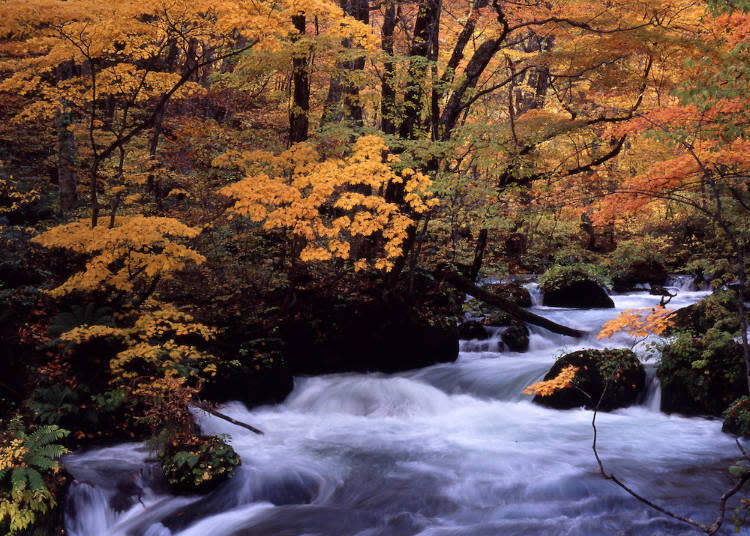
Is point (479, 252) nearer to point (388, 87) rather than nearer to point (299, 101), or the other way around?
point (388, 87)

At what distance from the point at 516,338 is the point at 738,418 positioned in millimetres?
5955

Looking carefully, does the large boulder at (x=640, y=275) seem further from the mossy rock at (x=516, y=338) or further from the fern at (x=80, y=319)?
the fern at (x=80, y=319)

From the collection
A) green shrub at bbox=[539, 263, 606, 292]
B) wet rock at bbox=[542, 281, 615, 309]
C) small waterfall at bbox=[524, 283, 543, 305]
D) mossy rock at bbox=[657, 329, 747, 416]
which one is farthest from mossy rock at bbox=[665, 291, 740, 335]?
small waterfall at bbox=[524, 283, 543, 305]

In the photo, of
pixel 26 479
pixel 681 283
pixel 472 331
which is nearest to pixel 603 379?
pixel 472 331

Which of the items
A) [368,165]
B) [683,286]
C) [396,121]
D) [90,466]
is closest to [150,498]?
[90,466]

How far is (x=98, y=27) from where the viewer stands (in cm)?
716

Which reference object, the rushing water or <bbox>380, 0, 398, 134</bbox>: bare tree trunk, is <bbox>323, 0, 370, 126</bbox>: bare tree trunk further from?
the rushing water

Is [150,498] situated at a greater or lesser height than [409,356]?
lesser

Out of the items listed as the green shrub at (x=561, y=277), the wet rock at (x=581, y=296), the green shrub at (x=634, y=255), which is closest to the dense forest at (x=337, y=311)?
the wet rock at (x=581, y=296)

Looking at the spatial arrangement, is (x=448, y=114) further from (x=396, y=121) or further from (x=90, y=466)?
(x=90, y=466)

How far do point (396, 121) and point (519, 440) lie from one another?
7.06 metres

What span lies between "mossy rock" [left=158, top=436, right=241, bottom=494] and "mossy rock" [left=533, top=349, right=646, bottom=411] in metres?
6.04

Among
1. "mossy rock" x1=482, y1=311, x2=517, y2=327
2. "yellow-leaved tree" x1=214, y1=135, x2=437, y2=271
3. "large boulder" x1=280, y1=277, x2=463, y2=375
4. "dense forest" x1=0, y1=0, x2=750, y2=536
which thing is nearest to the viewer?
"dense forest" x1=0, y1=0, x2=750, y2=536

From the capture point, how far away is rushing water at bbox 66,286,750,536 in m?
→ 5.87
